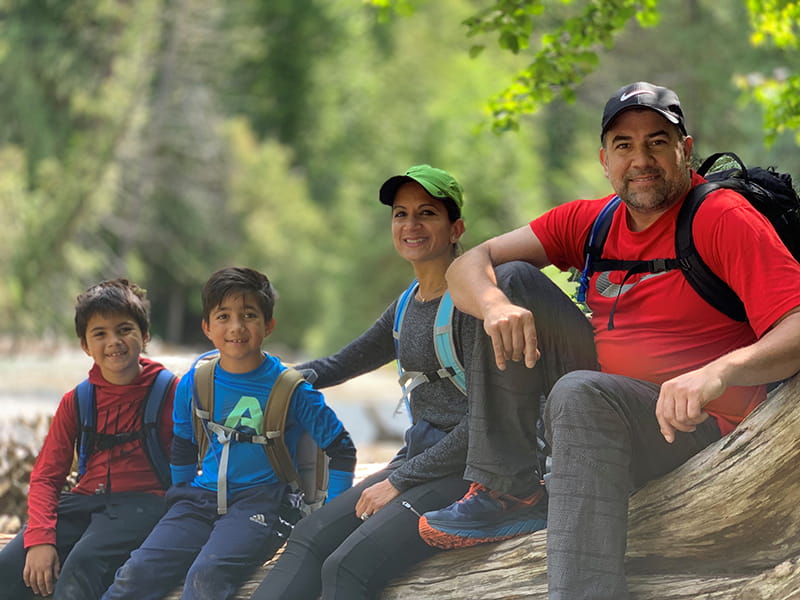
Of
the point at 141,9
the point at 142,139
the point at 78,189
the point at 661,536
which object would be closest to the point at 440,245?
the point at 661,536

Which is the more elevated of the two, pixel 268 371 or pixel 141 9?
pixel 141 9

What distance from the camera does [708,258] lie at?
2.81 m

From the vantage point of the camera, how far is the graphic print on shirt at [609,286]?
299 centimetres

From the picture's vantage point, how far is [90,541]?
3.66 meters

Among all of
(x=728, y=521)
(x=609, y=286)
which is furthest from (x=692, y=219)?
(x=728, y=521)

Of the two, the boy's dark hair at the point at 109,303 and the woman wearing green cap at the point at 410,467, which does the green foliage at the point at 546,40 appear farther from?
the boy's dark hair at the point at 109,303

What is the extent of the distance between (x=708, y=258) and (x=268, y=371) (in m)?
1.70

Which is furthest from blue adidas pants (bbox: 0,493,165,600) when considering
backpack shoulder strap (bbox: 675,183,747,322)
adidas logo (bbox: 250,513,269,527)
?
backpack shoulder strap (bbox: 675,183,747,322)

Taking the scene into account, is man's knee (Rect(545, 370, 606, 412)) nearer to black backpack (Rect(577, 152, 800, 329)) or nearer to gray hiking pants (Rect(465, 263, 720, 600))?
gray hiking pants (Rect(465, 263, 720, 600))

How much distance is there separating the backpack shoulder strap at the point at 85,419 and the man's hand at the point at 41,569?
34 centimetres

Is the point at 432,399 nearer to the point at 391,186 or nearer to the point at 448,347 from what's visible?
the point at 448,347

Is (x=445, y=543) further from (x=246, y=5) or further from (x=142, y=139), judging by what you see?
(x=246, y=5)

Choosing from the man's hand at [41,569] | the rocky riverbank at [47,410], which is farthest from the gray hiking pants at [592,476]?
the rocky riverbank at [47,410]

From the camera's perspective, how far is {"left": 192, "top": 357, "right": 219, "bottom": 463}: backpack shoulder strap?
3.66m
